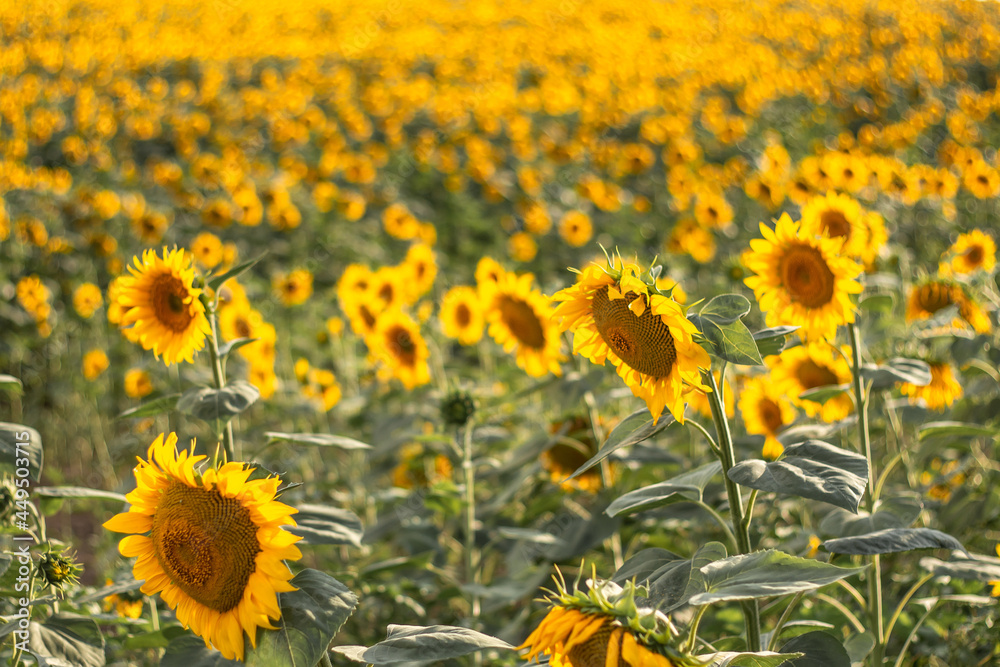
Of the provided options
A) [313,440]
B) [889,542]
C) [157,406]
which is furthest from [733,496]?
[157,406]

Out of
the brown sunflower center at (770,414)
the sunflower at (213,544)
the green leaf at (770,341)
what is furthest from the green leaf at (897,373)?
the sunflower at (213,544)

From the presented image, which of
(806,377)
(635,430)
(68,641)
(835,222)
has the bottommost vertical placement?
(68,641)

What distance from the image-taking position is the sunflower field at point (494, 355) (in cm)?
115

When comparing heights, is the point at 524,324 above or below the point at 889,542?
above

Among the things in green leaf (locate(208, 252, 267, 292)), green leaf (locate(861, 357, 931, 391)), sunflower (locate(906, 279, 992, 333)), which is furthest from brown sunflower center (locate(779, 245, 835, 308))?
green leaf (locate(208, 252, 267, 292))

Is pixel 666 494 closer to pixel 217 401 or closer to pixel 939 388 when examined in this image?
pixel 217 401

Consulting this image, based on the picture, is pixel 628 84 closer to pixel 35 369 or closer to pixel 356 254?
pixel 356 254

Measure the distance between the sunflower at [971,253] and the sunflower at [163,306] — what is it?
8.90 ft

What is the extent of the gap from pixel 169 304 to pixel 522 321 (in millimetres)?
1116

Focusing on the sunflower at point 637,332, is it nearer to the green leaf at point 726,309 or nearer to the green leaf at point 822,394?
the green leaf at point 726,309

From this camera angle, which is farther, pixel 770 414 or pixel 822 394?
pixel 770 414

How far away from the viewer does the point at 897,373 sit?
1.62m

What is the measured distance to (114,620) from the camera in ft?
4.99

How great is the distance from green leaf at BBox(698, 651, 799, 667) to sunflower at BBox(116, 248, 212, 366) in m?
1.16
